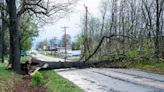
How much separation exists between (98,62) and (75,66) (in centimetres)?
243

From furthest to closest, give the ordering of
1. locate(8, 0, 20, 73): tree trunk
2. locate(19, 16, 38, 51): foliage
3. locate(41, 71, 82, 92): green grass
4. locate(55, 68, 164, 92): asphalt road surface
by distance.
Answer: locate(19, 16, 38, 51): foliage < locate(8, 0, 20, 73): tree trunk < locate(55, 68, 164, 92): asphalt road surface < locate(41, 71, 82, 92): green grass

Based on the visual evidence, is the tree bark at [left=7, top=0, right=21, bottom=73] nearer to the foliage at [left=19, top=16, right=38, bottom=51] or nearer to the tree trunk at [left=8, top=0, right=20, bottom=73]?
Result: the tree trunk at [left=8, top=0, right=20, bottom=73]

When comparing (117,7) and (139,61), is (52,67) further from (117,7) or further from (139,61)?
(117,7)

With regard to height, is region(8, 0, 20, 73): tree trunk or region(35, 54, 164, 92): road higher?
region(8, 0, 20, 73): tree trunk

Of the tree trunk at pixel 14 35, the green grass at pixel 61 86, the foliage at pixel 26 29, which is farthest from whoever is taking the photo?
the foliage at pixel 26 29

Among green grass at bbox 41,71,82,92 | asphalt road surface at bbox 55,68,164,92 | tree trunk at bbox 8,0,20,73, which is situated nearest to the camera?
green grass at bbox 41,71,82,92

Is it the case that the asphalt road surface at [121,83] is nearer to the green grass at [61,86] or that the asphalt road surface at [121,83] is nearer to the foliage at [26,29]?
the green grass at [61,86]

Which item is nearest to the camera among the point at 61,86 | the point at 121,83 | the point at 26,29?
the point at 61,86

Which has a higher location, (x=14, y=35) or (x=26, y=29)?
(x=26, y=29)

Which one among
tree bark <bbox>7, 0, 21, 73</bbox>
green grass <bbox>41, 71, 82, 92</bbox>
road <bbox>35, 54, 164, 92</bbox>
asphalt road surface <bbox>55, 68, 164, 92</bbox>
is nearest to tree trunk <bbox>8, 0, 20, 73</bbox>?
tree bark <bbox>7, 0, 21, 73</bbox>

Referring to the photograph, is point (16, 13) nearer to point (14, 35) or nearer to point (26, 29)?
point (14, 35)

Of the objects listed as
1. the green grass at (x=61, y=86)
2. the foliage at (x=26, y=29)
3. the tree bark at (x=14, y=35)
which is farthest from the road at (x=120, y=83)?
the foliage at (x=26, y=29)

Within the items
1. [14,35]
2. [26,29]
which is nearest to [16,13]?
[14,35]

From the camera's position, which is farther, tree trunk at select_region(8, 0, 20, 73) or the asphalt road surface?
tree trunk at select_region(8, 0, 20, 73)
